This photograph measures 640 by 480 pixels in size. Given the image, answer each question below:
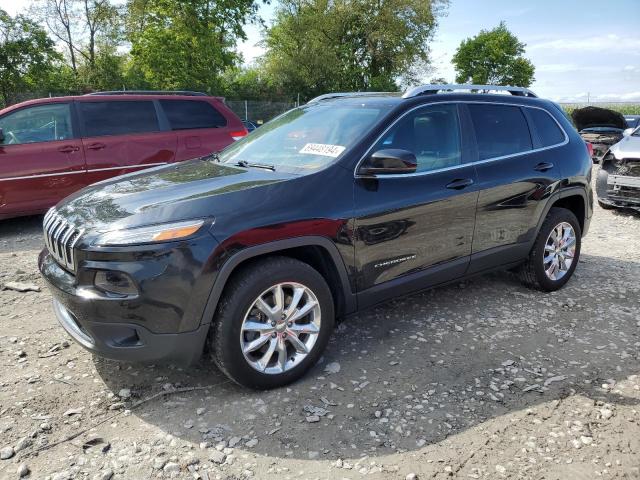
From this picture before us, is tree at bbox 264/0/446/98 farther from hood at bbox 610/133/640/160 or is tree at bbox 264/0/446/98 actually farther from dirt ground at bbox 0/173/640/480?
dirt ground at bbox 0/173/640/480

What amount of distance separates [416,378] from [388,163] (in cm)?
135

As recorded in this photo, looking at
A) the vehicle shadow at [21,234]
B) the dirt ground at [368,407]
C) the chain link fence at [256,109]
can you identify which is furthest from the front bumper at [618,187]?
the chain link fence at [256,109]

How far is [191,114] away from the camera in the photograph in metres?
7.45

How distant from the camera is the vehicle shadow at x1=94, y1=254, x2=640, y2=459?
8.74 feet

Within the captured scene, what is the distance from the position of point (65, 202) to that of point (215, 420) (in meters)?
1.72

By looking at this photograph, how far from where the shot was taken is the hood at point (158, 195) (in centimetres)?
266

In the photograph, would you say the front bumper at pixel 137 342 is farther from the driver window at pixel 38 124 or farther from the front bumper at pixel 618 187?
the front bumper at pixel 618 187

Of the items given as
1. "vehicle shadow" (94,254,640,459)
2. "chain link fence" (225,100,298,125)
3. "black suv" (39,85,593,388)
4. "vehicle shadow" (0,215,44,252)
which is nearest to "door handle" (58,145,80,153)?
"vehicle shadow" (0,215,44,252)

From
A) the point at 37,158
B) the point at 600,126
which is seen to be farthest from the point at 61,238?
the point at 600,126

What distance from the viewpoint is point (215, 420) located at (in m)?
2.73

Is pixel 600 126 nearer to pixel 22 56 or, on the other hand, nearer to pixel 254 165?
pixel 254 165

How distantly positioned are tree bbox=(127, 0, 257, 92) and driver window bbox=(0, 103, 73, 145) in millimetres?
13439

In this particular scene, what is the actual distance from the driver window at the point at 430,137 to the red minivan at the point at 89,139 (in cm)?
445

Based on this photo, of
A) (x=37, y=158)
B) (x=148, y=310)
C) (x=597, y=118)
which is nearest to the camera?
(x=148, y=310)
